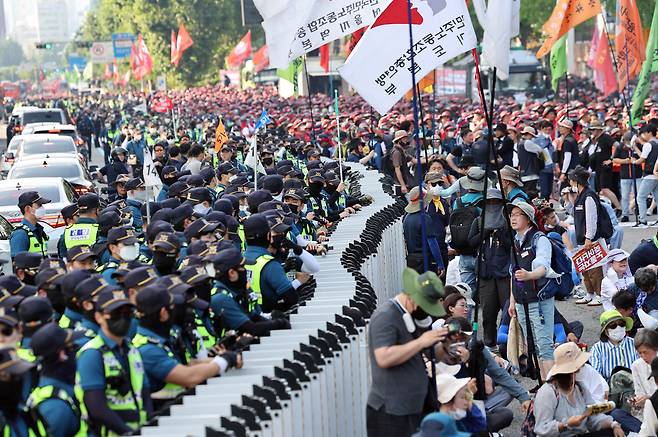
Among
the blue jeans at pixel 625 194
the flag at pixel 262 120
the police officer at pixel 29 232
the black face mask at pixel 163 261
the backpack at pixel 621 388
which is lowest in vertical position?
the blue jeans at pixel 625 194

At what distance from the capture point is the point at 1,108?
80875 mm

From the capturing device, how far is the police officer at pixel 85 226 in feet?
44.6

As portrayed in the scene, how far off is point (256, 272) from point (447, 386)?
1874 millimetres

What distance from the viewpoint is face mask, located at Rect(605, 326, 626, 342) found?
38.2 ft

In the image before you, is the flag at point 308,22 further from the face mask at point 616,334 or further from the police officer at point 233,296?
the police officer at point 233,296

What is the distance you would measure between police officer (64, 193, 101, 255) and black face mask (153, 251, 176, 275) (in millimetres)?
3498

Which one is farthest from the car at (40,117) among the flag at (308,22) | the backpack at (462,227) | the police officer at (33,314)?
the police officer at (33,314)

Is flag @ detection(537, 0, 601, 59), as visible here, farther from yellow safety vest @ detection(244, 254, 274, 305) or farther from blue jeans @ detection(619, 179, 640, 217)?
yellow safety vest @ detection(244, 254, 274, 305)

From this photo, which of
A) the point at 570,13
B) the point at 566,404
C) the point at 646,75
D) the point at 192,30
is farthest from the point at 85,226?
the point at 192,30

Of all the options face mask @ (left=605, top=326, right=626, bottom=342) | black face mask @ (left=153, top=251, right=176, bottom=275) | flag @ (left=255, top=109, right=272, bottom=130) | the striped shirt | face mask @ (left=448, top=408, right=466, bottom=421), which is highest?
flag @ (left=255, top=109, right=272, bottom=130)

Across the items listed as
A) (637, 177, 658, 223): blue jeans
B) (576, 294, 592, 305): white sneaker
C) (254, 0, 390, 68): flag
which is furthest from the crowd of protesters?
(637, 177, 658, 223): blue jeans

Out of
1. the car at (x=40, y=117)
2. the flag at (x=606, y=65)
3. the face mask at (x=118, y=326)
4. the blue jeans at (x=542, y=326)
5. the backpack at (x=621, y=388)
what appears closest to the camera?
the face mask at (x=118, y=326)

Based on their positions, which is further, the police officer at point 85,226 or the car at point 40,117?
the car at point 40,117

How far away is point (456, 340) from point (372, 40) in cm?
389
